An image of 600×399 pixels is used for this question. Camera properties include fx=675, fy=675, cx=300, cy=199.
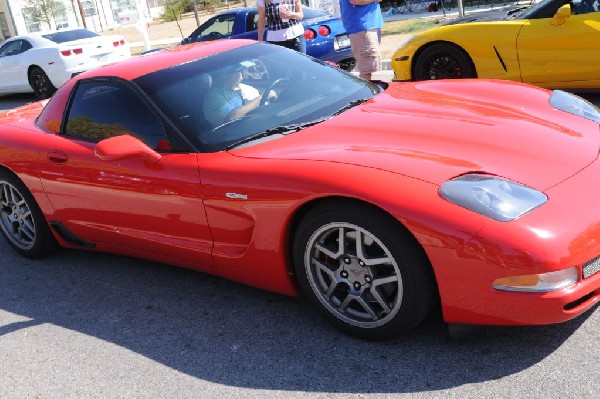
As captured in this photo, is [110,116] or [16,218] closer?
[110,116]

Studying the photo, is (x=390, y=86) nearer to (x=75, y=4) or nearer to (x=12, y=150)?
(x=12, y=150)

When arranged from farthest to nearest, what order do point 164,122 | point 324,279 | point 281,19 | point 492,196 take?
point 281,19 → point 164,122 → point 324,279 → point 492,196

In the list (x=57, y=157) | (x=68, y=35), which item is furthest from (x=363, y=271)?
(x=68, y=35)

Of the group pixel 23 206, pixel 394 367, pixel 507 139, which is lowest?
pixel 394 367

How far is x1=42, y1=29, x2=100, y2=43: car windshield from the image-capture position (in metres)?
13.5

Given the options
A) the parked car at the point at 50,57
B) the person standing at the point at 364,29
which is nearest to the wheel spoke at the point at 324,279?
the person standing at the point at 364,29

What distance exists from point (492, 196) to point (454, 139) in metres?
0.55

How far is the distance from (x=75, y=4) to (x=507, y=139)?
4226 centimetres

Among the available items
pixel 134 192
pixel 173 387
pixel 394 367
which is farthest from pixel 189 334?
pixel 394 367

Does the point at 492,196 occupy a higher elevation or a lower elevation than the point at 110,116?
lower

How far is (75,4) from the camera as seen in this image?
1618 inches

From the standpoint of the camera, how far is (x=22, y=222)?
4805mm

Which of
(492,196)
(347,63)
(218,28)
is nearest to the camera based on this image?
(492,196)

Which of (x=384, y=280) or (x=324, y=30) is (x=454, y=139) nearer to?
(x=384, y=280)
